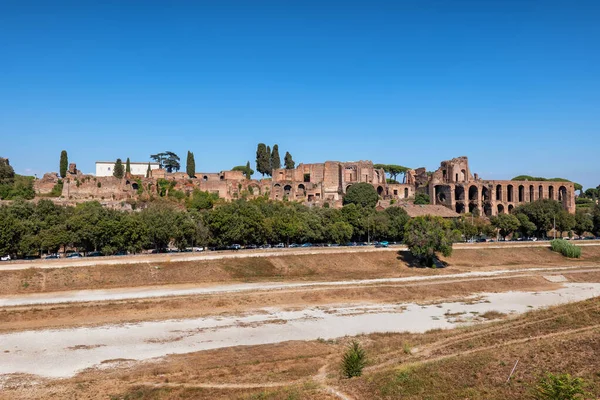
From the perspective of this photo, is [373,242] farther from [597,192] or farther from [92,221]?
[597,192]

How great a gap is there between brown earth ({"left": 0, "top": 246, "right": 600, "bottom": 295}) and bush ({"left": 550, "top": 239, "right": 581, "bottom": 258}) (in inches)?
39.7

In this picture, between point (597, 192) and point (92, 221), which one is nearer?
point (92, 221)

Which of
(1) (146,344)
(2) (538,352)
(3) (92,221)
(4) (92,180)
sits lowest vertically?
(1) (146,344)

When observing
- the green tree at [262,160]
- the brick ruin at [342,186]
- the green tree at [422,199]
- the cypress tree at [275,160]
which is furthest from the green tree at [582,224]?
the green tree at [262,160]

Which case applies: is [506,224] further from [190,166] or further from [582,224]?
[190,166]

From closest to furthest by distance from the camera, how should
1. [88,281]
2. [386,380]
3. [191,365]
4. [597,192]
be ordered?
[386,380], [191,365], [88,281], [597,192]

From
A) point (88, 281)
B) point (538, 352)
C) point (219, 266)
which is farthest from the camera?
point (219, 266)

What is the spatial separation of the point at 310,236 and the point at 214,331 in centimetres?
3160

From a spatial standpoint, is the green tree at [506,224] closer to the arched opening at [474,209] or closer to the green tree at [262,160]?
the arched opening at [474,209]

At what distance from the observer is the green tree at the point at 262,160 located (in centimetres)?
9319

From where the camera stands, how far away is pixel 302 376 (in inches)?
781

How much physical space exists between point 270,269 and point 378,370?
30543mm

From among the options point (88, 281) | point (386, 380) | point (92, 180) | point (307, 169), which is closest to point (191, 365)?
point (386, 380)

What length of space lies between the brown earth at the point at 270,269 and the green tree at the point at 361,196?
79.5ft
